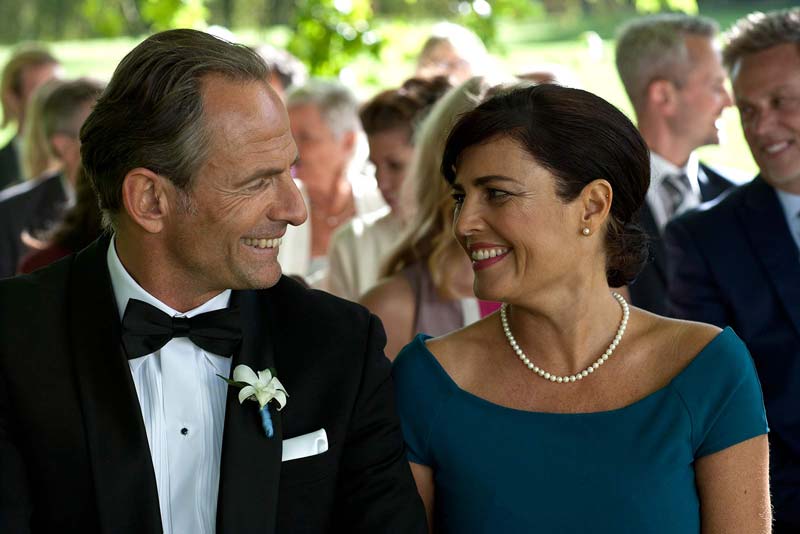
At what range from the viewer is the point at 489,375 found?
252cm

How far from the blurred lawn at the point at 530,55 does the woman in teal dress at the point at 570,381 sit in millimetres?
3668

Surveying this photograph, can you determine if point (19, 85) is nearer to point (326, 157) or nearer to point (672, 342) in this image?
point (326, 157)

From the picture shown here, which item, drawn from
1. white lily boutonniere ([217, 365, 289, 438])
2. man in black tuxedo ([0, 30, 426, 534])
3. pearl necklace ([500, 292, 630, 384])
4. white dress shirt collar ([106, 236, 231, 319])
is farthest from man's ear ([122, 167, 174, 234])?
pearl necklace ([500, 292, 630, 384])

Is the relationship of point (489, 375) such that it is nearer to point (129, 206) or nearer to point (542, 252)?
point (542, 252)

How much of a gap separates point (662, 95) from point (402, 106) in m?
1.57

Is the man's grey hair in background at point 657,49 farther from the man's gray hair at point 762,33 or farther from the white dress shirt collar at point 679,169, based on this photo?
the man's gray hair at point 762,33

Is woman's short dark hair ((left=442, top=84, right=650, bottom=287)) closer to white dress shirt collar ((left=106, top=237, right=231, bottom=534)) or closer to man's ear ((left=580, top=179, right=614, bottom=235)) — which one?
man's ear ((left=580, top=179, right=614, bottom=235))

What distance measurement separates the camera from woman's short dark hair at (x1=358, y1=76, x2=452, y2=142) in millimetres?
4223

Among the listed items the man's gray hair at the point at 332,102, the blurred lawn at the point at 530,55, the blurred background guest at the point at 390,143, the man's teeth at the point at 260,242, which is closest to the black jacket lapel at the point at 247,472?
the man's teeth at the point at 260,242

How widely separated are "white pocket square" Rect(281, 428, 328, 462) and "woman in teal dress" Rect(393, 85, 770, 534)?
12.7 inches

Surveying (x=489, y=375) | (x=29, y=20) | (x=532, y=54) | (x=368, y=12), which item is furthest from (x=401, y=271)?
(x=29, y=20)

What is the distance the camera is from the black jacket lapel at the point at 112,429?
82.2 inches

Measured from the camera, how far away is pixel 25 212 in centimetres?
560

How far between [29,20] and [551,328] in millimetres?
8467
